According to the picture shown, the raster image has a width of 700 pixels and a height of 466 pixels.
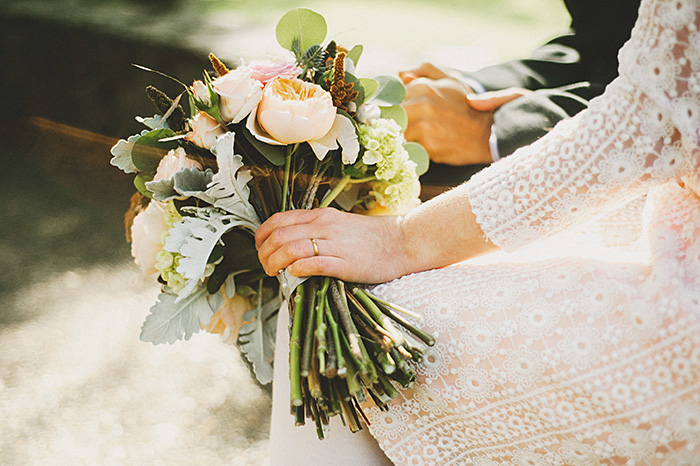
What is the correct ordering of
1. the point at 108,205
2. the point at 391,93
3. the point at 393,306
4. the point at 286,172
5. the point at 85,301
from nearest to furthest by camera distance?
the point at 393,306
the point at 286,172
the point at 391,93
the point at 85,301
the point at 108,205

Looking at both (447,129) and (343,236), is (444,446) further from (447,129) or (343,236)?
(447,129)

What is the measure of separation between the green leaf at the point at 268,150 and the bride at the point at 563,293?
0.38 ft

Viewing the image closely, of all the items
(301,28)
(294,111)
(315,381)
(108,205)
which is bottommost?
(108,205)

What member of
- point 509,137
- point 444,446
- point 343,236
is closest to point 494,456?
point 444,446

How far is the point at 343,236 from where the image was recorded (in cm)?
88

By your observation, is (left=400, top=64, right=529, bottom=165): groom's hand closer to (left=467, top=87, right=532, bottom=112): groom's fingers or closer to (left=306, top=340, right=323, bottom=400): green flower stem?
(left=467, top=87, right=532, bottom=112): groom's fingers

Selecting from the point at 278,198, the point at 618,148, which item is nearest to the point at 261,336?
the point at 278,198

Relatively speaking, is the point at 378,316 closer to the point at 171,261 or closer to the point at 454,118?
the point at 171,261

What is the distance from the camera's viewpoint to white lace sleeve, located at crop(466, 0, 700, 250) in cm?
64

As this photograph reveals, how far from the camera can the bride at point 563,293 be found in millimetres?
634

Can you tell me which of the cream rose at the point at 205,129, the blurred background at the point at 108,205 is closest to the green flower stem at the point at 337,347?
the cream rose at the point at 205,129

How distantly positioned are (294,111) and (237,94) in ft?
0.32

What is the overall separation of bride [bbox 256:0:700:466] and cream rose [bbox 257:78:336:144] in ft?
0.51

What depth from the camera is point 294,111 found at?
818 mm
